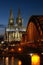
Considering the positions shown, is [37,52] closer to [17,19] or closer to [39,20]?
[39,20]

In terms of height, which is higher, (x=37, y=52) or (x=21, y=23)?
(x=21, y=23)

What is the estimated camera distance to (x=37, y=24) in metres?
78.0

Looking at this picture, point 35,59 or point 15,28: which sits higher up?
point 15,28

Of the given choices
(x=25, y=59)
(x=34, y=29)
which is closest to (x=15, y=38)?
(x=34, y=29)

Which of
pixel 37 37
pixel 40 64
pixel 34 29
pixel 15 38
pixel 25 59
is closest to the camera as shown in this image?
pixel 40 64

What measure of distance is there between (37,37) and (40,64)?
37.7 m

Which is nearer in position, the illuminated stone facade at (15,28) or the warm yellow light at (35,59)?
the warm yellow light at (35,59)

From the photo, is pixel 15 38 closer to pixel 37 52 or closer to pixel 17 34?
pixel 17 34

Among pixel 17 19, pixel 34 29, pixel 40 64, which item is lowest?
pixel 40 64

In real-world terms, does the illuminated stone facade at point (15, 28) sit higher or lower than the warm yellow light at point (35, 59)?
higher

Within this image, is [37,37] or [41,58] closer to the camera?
[41,58]

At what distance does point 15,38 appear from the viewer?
619 ft

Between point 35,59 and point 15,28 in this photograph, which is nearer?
point 35,59

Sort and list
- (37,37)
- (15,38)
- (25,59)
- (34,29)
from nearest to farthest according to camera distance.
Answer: (25,59) → (37,37) → (34,29) → (15,38)
